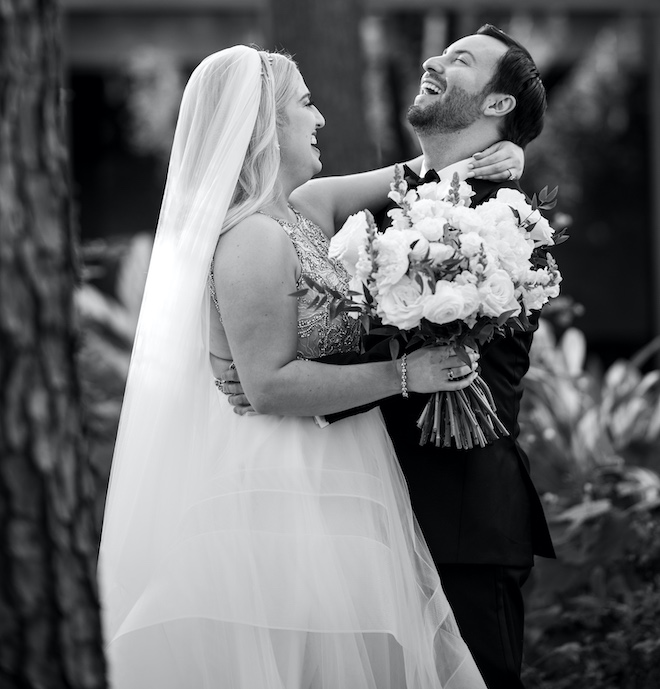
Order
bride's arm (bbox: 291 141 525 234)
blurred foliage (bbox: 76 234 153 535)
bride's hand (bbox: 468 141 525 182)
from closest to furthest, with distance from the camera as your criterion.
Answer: bride's hand (bbox: 468 141 525 182), bride's arm (bbox: 291 141 525 234), blurred foliage (bbox: 76 234 153 535)

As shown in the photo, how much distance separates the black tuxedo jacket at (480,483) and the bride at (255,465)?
0.23 feet

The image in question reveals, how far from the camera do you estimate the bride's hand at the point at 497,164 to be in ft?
10.7

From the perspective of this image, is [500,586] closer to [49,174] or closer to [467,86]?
[467,86]

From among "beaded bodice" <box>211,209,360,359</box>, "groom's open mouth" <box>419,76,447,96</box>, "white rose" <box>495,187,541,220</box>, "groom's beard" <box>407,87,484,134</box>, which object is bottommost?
"beaded bodice" <box>211,209,360,359</box>

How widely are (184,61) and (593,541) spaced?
7.32 metres

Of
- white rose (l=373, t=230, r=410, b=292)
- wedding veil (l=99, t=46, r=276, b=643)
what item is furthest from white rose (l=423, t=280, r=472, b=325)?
wedding veil (l=99, t=46, r=276, b=643)

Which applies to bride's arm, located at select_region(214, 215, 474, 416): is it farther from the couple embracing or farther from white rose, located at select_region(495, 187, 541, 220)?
white rose, located at select_region(495, 187, 541, 220)

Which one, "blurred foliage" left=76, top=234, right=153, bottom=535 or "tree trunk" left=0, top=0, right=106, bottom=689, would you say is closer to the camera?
"tree trunk" left=0, top=0, right=106, bottom=689

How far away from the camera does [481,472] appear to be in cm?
317

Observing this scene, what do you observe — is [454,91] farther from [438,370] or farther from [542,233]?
[438,370]

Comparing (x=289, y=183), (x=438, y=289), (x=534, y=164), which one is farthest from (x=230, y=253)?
(x=534, y=164)

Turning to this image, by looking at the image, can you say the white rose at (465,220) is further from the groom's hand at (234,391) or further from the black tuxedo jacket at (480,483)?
the groom's hand at (234,391)

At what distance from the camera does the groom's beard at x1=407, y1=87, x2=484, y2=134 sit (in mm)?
3375

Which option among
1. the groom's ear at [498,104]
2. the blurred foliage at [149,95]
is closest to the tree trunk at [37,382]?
the groom's ear at [498,104]
